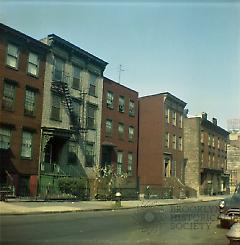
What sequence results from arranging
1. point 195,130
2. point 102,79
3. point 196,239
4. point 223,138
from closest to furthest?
point 196,239
point 102,79
point 195,130
point 223,138

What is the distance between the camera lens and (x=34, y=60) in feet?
107

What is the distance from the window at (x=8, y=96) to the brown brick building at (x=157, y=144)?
23.1 meters

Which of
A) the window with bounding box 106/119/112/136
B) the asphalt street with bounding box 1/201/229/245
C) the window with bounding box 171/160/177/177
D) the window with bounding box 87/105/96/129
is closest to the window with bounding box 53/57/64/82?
the window with bounding box 87/105/96/129

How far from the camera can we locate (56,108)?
3459cm

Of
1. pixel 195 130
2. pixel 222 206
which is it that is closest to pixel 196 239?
pixel 222 206

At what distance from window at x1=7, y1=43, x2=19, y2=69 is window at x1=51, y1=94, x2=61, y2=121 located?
183 inches

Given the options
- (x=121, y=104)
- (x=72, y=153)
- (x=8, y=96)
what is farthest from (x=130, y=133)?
(x=8, y=96)

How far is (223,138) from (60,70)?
1786 inches

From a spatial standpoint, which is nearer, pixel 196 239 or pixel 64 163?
pixel 196 239

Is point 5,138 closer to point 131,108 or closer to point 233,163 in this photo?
point 131,108

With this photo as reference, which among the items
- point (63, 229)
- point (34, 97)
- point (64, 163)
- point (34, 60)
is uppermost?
point (34, 60)

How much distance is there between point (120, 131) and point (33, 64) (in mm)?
15140

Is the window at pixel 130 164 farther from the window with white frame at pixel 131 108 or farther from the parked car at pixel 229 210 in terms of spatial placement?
the parked car at pixel 229 210

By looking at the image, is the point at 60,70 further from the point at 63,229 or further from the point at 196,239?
the point at 196,239
